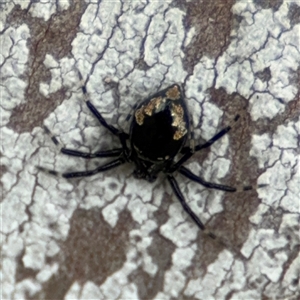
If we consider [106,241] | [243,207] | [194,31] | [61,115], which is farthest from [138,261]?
[194,31]

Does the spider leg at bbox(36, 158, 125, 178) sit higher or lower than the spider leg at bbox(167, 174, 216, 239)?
higher

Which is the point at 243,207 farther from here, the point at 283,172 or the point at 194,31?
the point at 194,31

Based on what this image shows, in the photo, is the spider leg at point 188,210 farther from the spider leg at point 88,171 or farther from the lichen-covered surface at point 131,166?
the spider leg at point 88,171

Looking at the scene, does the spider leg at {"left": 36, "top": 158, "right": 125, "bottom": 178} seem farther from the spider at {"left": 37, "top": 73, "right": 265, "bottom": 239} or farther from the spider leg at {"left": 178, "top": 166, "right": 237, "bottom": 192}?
the spider leg at {"left": 178, "top": 166, "right": 237, "bottom": 192}

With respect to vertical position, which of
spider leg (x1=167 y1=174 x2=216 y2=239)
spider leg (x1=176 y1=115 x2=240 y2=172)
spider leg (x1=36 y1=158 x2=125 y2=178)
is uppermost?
spider leg (x1=36 y1=158 x2=125 y2=178)

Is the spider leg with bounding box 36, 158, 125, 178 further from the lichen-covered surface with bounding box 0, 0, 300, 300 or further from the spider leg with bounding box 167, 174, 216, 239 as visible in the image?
the spider leg with bounding box 167, 174, 216, 239

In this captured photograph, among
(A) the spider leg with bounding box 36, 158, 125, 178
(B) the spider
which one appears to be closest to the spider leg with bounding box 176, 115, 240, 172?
(B) the spider

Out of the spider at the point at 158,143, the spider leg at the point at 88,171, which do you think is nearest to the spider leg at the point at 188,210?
the spider at the point at 158,143
